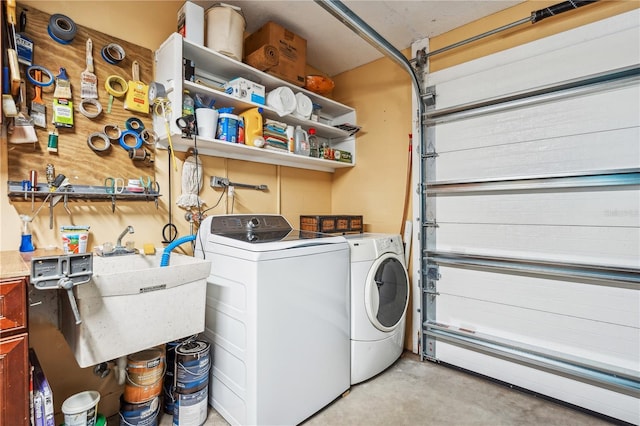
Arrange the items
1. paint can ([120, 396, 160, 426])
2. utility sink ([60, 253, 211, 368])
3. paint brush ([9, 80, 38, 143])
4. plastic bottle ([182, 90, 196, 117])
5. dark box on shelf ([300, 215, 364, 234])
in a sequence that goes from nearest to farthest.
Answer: utility sink ([60, 253, 211, 368]) → paint brush ([9, 80, 38, 143]) → paint can ([120, 396, 160, 426]) → plastic bottle ([182, 90, 196, 117]) → dark box on shelf ([300, 215, 364, 234])

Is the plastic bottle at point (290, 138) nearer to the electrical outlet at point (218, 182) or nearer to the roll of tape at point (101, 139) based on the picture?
the electrical outlet at point (218, 182)

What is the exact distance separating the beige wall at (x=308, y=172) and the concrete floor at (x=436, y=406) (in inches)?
47.0

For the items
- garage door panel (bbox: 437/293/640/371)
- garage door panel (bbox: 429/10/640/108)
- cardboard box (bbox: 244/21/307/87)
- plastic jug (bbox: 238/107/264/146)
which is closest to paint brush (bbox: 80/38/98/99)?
plastic jug (bbox: 238/107/264/146)

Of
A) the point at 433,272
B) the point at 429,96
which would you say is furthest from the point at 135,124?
the point at 433,272

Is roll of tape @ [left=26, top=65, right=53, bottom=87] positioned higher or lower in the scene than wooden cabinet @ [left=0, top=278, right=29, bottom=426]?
higher

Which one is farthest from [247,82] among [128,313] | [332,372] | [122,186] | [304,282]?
[332,372]

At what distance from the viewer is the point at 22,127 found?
58.6 inches

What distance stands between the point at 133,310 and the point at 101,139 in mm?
1080

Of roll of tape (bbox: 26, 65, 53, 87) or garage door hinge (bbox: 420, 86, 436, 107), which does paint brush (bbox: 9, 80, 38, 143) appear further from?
garage door hinge (bbox: 420, 86, 436, 107)

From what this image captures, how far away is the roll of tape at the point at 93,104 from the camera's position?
1.70 meters

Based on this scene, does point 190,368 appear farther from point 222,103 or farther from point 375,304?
point 222,103

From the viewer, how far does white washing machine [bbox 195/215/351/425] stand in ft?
5.15

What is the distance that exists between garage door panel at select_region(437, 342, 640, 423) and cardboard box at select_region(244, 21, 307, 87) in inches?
98.1

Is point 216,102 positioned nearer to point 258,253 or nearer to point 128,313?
point 258,253
